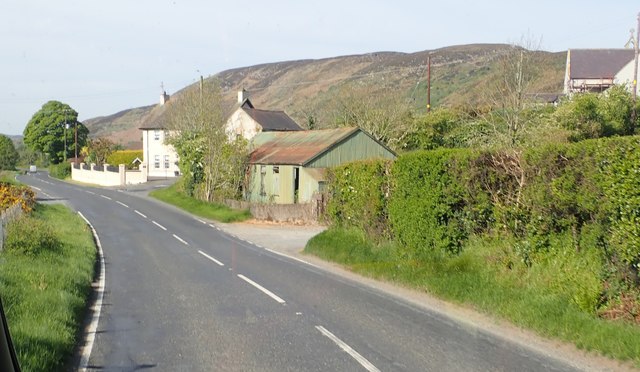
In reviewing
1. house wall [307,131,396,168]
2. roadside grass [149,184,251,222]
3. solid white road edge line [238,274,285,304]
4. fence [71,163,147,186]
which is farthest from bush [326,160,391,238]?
fence [71,163,147,186]

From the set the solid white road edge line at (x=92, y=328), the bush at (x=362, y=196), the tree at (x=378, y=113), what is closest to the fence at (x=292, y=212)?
the bush at (x=362, y=196)

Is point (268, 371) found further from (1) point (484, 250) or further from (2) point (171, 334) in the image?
(1) point (484, 250)

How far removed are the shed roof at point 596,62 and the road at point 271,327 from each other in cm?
5080

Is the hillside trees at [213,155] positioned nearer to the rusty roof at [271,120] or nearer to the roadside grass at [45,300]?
the rusty roof at [271,120]

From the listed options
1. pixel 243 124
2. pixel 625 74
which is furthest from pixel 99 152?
pixel 625 74

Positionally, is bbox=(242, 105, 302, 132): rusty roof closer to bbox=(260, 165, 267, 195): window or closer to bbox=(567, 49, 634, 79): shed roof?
bbox=(260, 165, 267, 195): window

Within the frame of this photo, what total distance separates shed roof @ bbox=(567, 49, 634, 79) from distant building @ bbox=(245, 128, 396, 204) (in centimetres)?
2780

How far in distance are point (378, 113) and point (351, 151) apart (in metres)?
10.3

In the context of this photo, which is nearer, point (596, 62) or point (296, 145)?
point (296, 145)

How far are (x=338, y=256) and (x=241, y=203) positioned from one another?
65.6 ft

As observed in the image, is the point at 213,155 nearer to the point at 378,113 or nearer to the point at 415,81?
the point at 378,113

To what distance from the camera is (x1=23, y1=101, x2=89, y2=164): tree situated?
10656cm

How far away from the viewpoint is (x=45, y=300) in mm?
9812

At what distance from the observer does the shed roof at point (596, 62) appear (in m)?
58.7
